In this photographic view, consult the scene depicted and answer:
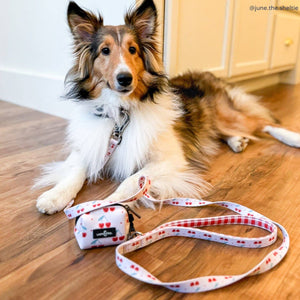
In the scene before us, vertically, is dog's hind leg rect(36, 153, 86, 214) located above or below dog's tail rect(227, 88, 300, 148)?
below

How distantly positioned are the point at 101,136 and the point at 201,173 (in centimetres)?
69

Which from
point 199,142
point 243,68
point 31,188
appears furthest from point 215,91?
point 31,188

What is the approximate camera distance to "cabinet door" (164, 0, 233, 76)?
2717 mm

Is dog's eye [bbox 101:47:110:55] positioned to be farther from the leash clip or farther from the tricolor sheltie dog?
the leash clip

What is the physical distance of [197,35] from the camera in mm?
3090

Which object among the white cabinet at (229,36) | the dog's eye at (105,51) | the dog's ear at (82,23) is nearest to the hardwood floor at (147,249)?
the dog's eye at (105,51)

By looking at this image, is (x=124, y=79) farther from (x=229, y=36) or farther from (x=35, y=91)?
(x=229, y=36)

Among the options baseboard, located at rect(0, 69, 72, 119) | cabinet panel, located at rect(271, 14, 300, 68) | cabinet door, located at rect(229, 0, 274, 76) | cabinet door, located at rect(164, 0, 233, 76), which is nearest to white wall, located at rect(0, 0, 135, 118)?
baseboard, located at rect(0, 69, 72, 119)

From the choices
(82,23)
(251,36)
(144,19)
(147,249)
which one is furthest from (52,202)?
(251,36)

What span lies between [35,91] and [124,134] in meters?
2.06

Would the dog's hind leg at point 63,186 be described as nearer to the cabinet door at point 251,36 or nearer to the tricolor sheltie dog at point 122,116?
the tricolor sheltie dog at point 122,116

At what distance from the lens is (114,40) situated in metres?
1.67

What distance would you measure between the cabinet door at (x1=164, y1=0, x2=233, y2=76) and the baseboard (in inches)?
46.0

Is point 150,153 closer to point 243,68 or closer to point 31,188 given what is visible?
point 31,188
